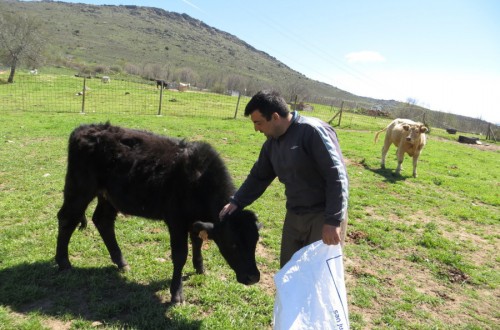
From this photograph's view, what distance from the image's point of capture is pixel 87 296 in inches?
150

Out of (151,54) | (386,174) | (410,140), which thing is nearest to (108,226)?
(386,174)

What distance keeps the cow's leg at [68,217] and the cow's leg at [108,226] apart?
0.30 metres

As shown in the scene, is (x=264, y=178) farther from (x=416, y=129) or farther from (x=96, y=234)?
(x=416, y=129)

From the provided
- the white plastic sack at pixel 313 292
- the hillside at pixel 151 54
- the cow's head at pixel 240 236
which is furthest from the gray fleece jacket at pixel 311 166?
the hillside at pixel 151 54

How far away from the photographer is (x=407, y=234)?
20.9 ft

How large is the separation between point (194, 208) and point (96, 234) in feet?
7.90

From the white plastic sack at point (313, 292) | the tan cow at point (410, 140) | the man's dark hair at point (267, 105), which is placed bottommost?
the white plastic sack at point (313, 292)

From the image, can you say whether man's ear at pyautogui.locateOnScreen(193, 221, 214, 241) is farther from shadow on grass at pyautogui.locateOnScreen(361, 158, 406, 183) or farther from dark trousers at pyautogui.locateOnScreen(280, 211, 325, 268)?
shadow on grass at pyautogui.locateOnScreen(361, 158, 406, 183)

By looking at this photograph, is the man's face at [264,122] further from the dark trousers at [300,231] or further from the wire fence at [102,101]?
the wire fence at [102,101]

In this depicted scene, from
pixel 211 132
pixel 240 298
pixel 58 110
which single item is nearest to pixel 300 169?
pixel 240 298

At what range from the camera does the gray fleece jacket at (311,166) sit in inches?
103

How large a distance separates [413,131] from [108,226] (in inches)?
397

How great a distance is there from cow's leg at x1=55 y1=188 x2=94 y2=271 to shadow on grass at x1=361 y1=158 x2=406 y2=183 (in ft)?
28.0

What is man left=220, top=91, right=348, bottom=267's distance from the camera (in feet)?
8.59
